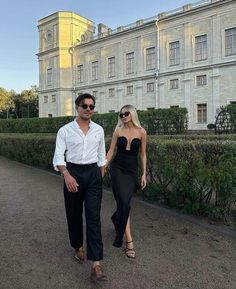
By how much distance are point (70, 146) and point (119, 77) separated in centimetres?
5142

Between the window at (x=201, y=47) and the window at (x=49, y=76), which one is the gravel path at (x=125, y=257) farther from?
the window at (x=49, y=76)

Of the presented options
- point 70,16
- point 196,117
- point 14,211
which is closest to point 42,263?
point 14,211

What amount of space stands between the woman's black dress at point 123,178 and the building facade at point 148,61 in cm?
3938

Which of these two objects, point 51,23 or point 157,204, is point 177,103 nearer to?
point 51,23

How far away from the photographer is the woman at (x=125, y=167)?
442cm

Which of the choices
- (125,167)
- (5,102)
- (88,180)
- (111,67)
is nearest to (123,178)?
(125,167)

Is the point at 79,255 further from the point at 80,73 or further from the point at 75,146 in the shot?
the point at 80,73

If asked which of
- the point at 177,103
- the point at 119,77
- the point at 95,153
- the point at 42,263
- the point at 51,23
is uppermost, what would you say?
the point at 51,23

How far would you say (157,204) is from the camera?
6.95m

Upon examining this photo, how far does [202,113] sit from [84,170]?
138 ft

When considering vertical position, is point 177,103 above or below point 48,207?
above

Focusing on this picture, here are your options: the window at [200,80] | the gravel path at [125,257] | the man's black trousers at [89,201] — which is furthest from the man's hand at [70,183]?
the window at [200,80]

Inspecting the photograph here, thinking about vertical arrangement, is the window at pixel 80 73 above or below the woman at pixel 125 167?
above

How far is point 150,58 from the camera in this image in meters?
50.6
